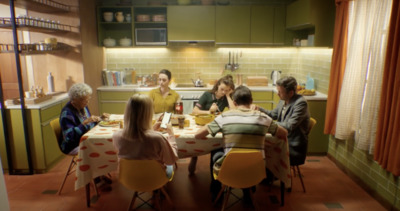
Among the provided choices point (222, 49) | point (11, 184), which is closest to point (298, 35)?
point (222, 49)

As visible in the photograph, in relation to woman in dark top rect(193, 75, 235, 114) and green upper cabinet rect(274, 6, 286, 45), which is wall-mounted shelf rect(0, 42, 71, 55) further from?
green upper cabinet rect(274, 6, 286, 45)

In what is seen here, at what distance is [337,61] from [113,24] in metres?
3.84

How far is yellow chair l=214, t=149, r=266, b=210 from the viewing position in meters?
2.29

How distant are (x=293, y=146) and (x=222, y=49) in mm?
3055

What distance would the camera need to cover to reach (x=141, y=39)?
17.6 feet

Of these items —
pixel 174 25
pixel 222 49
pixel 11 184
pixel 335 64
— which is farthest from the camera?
pixel 222 49

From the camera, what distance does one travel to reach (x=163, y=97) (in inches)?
148

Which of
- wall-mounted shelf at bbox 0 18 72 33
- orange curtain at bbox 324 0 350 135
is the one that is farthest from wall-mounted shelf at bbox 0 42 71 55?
orange curtain at bbox 324 0 350 135

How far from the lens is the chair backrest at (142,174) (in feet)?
7.39

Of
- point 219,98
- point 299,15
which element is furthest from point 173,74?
point 299,15

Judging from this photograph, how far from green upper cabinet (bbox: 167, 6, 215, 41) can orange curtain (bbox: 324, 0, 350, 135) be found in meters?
2.14

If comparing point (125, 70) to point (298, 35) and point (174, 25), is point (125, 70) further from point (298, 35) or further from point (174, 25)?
point (298, 35)

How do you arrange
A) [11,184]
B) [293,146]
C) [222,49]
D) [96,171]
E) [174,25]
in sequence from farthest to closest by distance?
[222,49], [174,25], [11,184], [293,146], [96,171]

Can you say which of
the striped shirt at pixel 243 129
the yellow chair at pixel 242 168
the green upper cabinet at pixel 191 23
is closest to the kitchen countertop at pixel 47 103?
the green upper cabinet at pixel 191 23
